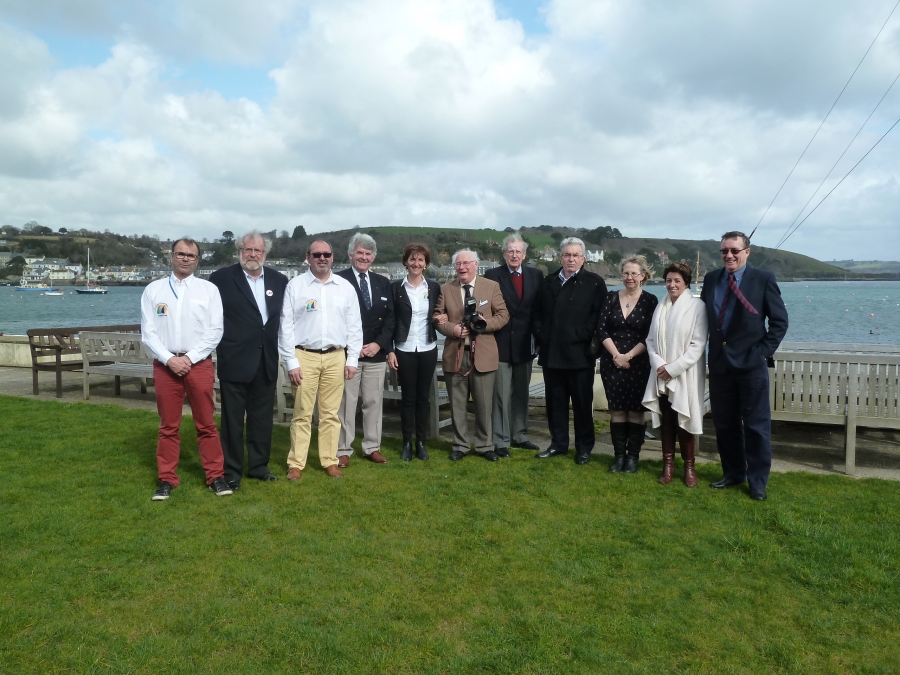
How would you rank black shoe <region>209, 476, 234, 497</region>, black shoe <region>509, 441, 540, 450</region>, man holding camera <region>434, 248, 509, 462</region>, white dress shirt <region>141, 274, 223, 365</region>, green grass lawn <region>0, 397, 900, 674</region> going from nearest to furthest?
1. green grass lawn <region>0, 397, 900, 674</region>
2. white dress shirt <region>141, 274, 223, 365</region>
3. black shoe <region>209, 476, 234, 497</region>
4. man holding camera <region>434, 248, 509, 462</region>
5. black shoe <region>509, 441, 540, 450</region>

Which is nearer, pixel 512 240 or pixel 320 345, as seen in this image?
pixel 320 345

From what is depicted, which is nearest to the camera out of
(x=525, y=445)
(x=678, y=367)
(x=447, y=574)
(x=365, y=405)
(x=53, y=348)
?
(x=447, y=574)

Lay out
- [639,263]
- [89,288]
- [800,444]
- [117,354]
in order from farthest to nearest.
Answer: [89,288], [117,354], [800,444], [639,263]

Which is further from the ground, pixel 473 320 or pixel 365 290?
pixel 365 290

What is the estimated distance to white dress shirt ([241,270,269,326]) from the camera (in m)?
5.37

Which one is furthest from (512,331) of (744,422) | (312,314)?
(744,422)

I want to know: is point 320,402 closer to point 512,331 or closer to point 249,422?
point 249,422

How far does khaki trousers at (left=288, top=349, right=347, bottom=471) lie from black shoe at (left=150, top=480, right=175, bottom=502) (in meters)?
0.95

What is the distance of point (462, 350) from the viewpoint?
610 centimetres

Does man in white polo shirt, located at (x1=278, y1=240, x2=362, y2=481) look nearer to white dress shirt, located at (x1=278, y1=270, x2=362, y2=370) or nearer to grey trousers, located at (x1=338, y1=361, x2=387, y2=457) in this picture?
white dress shirt, located at (x1=278, y1=270, x2=362, y2=370)

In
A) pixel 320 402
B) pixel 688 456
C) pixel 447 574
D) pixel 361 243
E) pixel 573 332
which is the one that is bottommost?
pixel 447 574

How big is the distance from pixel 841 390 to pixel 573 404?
89.5 inches

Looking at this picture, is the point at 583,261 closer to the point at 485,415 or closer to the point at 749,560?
the point at 485,415

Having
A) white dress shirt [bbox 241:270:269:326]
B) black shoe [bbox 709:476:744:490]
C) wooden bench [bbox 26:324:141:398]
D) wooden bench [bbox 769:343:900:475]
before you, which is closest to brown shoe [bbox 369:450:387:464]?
white dress shirt [bbox 241:270:269:326]
